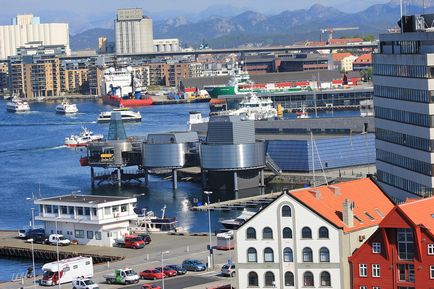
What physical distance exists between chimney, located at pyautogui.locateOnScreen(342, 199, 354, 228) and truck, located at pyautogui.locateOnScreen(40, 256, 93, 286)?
31.8 feet

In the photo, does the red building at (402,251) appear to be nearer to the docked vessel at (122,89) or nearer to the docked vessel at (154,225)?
the docked vessel at (154,225)

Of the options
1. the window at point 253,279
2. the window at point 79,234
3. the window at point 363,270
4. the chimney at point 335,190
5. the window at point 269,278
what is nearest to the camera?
the window at point 363,270

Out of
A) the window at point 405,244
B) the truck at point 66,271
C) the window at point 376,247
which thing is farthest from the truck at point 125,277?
the window at point 405,244

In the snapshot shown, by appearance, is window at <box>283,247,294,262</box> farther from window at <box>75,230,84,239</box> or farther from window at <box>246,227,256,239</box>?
window at <box>75,230,84,239</box>

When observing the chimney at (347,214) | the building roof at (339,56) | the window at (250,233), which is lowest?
the window at (250,233)

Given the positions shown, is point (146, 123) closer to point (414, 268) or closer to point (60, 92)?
point (60, 92)

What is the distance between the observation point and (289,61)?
180m

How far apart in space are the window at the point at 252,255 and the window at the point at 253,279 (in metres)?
0.28

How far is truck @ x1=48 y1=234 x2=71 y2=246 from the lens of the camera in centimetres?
4269

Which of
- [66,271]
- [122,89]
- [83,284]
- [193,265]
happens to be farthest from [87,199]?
[122,89]

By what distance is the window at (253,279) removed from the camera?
1117 inches

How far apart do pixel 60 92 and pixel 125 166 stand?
115681 millimetres

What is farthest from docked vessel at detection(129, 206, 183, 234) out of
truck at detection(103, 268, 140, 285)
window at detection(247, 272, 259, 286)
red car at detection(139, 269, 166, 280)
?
window at detection(247, 272, 259, 286)

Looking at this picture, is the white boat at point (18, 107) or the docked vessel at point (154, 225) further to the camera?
the white boat at point (18, 107)
